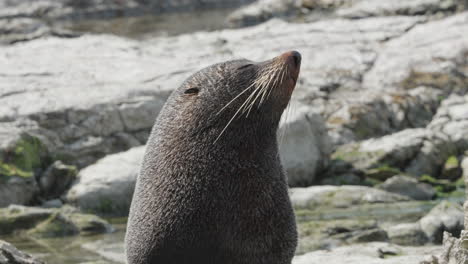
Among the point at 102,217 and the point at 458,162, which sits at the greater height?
the point at 458,162

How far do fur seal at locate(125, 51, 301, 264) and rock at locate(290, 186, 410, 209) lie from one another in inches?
290

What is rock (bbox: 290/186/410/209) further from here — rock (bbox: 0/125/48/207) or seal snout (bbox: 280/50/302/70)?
seal snout (bbox: 280/50/302/70)

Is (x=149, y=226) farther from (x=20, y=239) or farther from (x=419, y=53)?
(x=419, y=53)

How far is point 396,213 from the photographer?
13430 millimetres

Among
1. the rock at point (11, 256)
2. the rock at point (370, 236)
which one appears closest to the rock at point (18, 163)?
the rock at point (370, 236)

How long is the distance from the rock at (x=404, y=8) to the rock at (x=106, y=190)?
15.4 metres

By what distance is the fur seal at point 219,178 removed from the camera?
20.7 ft

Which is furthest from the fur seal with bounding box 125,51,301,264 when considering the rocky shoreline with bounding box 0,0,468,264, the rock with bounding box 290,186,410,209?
the rock with bounding box 290,186,410,209

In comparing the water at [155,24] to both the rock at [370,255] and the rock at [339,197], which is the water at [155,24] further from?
the rock at [370,255]

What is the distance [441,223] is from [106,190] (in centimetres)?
566

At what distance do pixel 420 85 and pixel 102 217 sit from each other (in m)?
10.0

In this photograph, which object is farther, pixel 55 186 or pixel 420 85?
pixel 420 85

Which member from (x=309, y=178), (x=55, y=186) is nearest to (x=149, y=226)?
(x=55, y=186)

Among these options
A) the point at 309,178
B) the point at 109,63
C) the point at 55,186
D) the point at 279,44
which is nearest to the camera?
the point at 55,186
